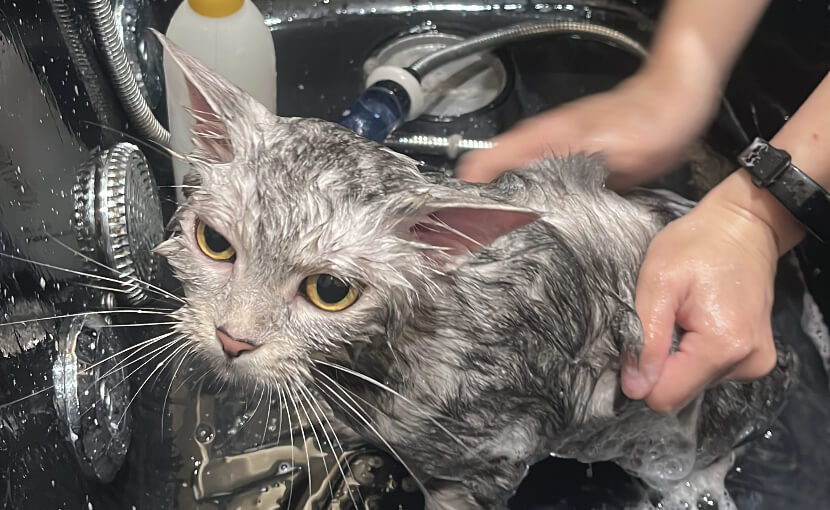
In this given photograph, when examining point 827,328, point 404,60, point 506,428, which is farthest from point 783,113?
point 506,428

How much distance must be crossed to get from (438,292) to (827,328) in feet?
3.95

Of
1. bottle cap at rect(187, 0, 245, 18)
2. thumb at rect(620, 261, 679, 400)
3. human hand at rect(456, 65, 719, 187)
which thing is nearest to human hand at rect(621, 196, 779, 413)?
thumb at rect(620, 261, 679, 400)

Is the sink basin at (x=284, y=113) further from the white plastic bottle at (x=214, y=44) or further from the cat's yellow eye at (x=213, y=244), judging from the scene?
the cat's yellow eye at (x=213, y=244)

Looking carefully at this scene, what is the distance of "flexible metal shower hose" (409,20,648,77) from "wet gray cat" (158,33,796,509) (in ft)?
2.55

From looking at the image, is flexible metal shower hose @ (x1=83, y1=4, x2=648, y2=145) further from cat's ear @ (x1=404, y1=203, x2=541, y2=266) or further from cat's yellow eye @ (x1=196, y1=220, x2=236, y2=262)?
cat's ear @ (x1=404, y1=203, x2=541, y2=266)

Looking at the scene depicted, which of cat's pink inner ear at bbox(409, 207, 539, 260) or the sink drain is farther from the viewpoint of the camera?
the sink drain

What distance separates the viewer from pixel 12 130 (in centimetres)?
113

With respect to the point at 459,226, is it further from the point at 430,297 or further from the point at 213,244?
the point at 213,244

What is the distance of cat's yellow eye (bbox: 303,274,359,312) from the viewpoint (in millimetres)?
873

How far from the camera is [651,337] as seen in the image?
1.12 metres

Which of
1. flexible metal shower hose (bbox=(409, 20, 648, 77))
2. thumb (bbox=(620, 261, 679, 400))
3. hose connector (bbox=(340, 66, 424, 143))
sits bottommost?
hose connector (bbox=(340, 66, 424, 143))

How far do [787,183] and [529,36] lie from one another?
102 cm

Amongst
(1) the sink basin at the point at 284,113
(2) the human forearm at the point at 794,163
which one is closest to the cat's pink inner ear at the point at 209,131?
(1) the sink basin at the point at 284,113

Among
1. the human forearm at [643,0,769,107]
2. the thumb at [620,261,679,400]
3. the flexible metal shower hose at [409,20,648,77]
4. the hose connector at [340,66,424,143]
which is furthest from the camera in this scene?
the flexible metal shower hose at [409,20,648,77]
